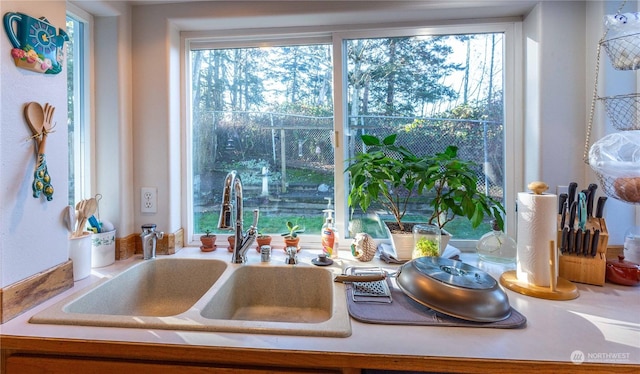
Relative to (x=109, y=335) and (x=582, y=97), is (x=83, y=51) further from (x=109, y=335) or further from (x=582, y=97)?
(x=582, y=97)

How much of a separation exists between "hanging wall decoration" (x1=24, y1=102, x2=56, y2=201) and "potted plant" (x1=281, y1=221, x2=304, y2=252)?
0.88 m

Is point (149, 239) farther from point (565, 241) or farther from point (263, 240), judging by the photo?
point (565, 241)

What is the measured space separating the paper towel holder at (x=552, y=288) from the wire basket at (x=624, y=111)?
528mm

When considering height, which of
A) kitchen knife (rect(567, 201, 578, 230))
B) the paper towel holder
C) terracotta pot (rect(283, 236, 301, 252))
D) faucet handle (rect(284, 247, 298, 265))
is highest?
kitchen knife (rect(567, 201, 578, 230))

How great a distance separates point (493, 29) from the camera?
1.36 metres

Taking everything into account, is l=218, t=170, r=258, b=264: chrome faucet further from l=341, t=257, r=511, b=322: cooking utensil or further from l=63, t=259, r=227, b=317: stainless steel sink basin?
l=341, t=257, r=511, b=322: cooking utensil

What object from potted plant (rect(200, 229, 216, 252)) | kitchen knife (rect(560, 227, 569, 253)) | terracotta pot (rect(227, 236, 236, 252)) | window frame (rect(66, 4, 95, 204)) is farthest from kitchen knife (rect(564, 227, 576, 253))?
window frame (rect(66, 4, 95, 204))

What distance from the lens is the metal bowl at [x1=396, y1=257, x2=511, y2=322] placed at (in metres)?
0.76

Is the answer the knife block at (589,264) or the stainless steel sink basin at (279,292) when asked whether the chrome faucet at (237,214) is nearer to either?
the stainless steel sink basin at (279,292)

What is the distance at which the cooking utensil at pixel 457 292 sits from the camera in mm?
762

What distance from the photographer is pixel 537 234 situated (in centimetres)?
94

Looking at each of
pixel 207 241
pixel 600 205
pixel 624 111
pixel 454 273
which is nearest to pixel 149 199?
pixel 207 241

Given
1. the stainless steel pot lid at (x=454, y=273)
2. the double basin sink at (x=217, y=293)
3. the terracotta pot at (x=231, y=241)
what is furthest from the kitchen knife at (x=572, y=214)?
the terracotta pot at (x=231, y=241)

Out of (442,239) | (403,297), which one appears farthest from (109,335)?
(442,239)
